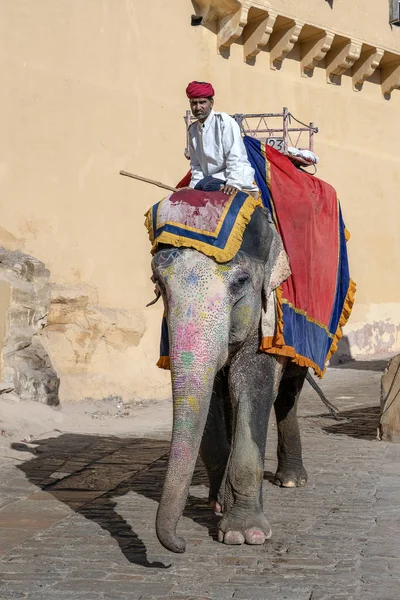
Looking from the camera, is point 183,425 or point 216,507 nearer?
point 183,425

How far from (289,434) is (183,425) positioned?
2.49m

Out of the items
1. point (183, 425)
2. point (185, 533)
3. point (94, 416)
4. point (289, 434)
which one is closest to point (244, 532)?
point (185, 533)

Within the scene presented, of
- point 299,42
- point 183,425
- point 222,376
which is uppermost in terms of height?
point 299,42

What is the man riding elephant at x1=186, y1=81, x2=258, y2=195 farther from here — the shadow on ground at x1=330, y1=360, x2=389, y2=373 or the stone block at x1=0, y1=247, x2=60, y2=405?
the shadow on ground at x1=330, y1=360, x2=389, y2=373

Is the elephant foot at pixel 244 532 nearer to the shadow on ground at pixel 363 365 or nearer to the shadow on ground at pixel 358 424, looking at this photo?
the shadow on ground at pixel 358 424

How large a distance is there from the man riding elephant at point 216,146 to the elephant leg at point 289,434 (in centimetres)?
148

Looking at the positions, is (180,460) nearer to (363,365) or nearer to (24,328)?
(24,328)

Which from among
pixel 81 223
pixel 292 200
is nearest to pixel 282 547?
pixel 292 200

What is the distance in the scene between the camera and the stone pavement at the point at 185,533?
13.9ft

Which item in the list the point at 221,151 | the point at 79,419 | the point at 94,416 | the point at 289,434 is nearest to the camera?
the point at 221,151

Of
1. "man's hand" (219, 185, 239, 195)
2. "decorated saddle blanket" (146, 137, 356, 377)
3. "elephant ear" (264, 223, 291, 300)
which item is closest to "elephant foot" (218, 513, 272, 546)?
"decorated saddle blanket" (146, 137, 356, 377)

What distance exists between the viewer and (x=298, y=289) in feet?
19.0

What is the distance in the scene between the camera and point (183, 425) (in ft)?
14.7

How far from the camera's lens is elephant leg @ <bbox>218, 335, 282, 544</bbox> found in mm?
5062
